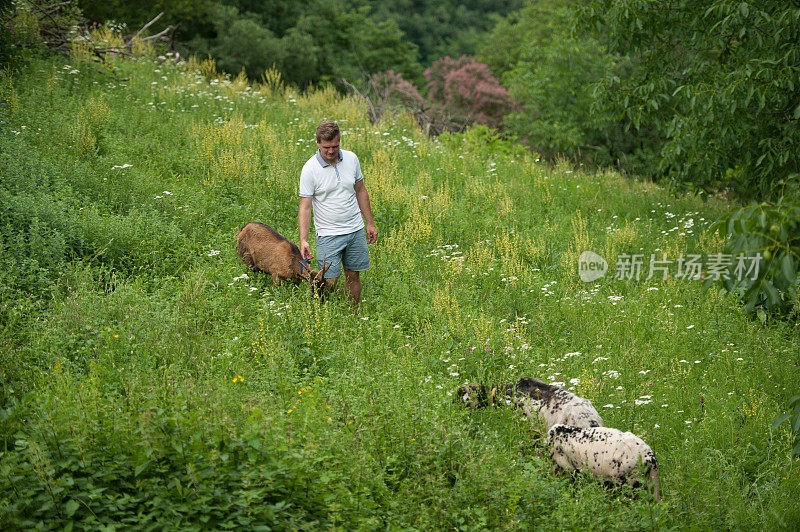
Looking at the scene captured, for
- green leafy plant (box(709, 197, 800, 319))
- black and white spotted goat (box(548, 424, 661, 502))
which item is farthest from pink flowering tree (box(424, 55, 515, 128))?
green leafy plant (box(709, 197, 800, 319))

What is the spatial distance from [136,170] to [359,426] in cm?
635

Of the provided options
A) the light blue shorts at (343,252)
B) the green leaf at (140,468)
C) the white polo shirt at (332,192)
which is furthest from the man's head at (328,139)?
the green leaf at (140,468)

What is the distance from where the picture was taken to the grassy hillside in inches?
143

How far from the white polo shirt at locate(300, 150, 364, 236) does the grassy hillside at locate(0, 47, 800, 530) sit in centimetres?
84

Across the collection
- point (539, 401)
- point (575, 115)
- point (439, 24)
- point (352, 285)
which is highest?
point (439, 24)

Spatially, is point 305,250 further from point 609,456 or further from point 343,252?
point 609,456

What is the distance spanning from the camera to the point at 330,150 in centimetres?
624

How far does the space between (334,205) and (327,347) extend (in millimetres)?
1534

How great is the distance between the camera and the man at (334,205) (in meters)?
6.29

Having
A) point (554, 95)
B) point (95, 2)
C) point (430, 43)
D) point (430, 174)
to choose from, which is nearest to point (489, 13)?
point (430, 43)

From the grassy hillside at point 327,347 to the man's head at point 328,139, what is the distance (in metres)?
1.53

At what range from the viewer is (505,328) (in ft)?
22.2

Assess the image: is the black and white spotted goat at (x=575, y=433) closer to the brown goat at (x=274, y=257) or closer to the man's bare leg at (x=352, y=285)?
the man's bare leg at (x=352, y=285)

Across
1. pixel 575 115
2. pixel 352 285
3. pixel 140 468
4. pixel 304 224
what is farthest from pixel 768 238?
pixel 575 115
